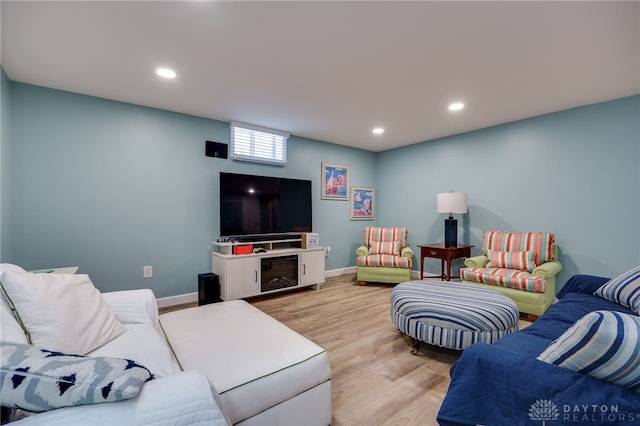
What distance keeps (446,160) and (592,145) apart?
1676mm

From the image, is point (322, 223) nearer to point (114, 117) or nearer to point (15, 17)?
point (114, 117)

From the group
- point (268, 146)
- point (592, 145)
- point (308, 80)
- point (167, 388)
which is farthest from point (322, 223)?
point (167, 388)

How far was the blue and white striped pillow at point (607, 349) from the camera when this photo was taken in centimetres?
78

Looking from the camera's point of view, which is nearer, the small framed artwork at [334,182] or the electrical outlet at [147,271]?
the electrical outlet at [147,271]

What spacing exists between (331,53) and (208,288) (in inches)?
103

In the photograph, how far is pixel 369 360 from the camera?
2.08 metres

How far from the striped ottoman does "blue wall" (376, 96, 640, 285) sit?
1848 mm

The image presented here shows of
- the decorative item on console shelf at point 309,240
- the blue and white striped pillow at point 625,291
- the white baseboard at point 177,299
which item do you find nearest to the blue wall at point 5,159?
the white baseboard at point 177,299

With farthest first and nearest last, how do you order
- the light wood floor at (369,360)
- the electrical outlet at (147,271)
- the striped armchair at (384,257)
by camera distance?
the striped armchair at (384,257), the electrical outlet at (147,271), the light wood floor at (369,360)

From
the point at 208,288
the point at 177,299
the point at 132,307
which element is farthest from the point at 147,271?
the point at 132,307

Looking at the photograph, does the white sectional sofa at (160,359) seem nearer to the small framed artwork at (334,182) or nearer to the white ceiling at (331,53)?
the white ceiling at (331,53)

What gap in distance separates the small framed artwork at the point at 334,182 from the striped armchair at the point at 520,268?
2.33 m

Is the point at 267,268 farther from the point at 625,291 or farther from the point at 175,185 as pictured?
the point at 625,291

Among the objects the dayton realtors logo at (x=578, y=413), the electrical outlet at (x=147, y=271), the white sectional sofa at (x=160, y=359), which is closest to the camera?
the white sectional sofa at (x=160, y=359)
